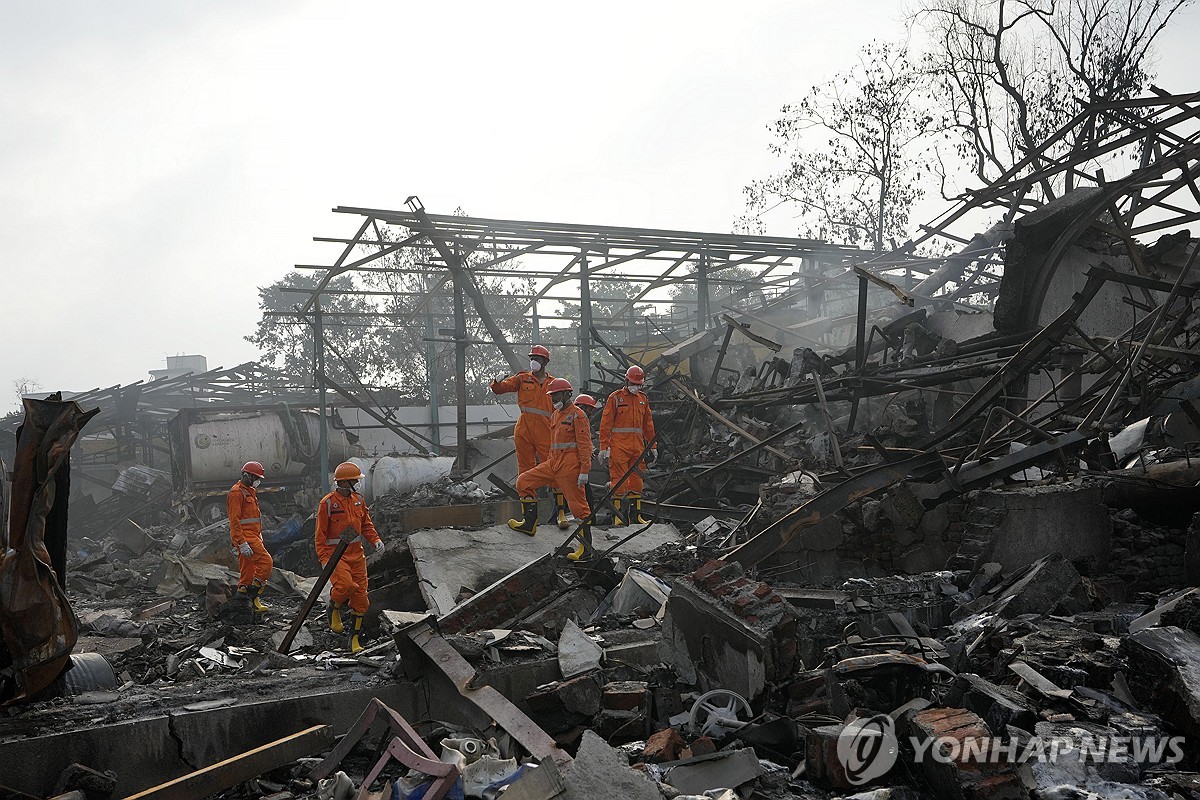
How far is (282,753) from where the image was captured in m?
4.52

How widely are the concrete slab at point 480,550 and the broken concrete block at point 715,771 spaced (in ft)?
12.2

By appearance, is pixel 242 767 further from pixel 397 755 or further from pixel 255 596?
pixel 255 596

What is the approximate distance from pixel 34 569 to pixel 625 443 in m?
6.43

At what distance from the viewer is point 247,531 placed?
968 centimetres

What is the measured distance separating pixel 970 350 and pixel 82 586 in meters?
14.0

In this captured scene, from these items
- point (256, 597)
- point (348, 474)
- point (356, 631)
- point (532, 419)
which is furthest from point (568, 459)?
point (256, 597)

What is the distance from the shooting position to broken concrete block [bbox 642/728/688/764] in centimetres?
423

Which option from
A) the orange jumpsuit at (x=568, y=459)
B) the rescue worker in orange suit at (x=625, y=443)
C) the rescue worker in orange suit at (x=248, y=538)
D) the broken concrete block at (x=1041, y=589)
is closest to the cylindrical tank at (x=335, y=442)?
the rescue worker in orange suit at (x=248, y=538)

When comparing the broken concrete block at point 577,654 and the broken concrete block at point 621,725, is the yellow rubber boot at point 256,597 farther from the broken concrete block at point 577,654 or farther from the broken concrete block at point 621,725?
the broken concrete block at point 621,725

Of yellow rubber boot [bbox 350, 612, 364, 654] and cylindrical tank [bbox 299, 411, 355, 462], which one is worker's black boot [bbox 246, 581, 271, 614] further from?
cylindrical tank [bbox 299, 411, 355, 462]

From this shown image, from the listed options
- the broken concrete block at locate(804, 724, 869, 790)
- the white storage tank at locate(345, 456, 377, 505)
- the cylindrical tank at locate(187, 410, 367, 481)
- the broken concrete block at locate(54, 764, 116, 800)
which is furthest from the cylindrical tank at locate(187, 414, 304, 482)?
the broken concrete block at locate(804, 724, 869, 790)

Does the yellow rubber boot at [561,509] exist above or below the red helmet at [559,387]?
below

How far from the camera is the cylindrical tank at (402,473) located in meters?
15.8

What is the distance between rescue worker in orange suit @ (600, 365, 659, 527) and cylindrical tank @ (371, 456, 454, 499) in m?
6.22
